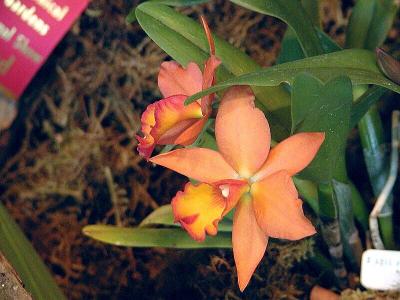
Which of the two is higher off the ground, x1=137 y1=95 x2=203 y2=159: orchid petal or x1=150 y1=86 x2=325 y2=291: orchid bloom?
x1=137 y1=95 x2=203 y2=159: orchid petal

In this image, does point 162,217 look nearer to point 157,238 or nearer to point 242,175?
point 157,238

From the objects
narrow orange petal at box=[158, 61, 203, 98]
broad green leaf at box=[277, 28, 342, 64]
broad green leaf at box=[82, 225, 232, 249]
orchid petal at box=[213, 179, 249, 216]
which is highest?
narrow orange petal at box=[158, 61, 203, 98]

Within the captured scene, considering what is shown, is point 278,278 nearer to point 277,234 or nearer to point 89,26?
point 277,234

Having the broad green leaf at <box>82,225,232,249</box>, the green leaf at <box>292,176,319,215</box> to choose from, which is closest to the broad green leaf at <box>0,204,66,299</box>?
the broad green leaf at <box>82,225,232,249</box>

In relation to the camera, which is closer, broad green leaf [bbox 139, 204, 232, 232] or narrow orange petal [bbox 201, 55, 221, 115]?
narrow orange petal [bbox 201, 55, 221, 115]

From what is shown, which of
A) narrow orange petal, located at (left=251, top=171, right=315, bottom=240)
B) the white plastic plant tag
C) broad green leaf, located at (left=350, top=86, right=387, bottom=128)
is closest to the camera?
narrow orange petal, located at (left=251, top=171, right=315, bottom=240)

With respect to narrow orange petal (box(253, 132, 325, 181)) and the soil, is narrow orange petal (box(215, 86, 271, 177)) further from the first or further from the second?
the soil

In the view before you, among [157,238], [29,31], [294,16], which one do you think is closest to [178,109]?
[294,16]
